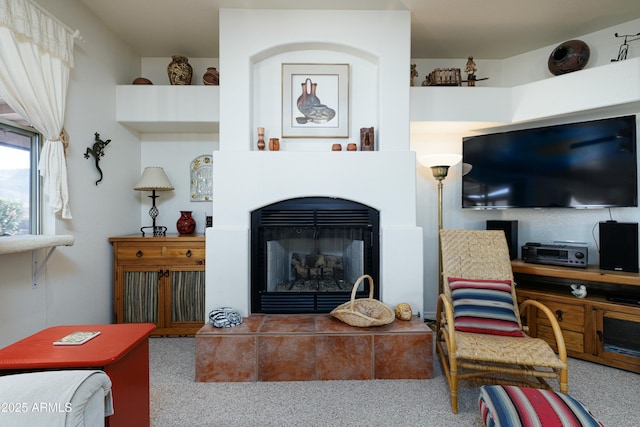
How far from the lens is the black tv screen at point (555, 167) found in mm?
2623

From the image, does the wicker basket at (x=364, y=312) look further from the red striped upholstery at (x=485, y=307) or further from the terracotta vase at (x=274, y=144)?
the terracotta vase at (x=274, y=144)

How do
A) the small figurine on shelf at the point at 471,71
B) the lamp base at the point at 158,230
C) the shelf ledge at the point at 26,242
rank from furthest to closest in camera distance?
1. the lamp base at the point at 158,230
2. the small figurine on shelf at the point at 471,71
3. the shelf ledge at the point at 26,242

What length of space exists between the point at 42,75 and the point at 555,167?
4.27m

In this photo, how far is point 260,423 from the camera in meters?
1.73

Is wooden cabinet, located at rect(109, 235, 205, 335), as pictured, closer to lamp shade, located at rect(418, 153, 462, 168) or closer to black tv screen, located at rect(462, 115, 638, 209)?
lamp shade, located at rect(418, 153, 462, 168)

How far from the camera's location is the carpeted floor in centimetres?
176

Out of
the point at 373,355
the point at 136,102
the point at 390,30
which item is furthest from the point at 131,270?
the point at 390,30

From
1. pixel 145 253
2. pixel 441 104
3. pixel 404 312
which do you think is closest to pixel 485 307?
pixel 404 312

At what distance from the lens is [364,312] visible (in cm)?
237

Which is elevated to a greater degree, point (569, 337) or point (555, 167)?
point (555, 167)

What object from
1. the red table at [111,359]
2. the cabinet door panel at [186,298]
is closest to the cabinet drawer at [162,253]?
the cabinet door panel at [186,298]

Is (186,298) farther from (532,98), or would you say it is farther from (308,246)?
(532,98)

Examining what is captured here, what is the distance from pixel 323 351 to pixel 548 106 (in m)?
2.94

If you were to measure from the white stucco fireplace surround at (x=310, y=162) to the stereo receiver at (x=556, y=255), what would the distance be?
1.15 m
